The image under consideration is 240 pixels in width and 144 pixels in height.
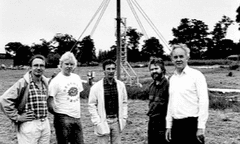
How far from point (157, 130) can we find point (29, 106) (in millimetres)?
1571

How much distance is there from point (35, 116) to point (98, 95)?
0.84 metres

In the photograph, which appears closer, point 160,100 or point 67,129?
point 160,100

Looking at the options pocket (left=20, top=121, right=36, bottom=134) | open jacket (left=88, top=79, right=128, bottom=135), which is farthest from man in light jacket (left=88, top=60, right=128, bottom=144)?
pocket (left=20, top=121, right=36, bottom=134)

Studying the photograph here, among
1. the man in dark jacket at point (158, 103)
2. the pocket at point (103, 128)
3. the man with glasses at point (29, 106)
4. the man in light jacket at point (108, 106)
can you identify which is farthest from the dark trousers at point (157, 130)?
the man with glasses at point (29, 106)

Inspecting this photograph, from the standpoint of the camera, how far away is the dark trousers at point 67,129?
394 cm

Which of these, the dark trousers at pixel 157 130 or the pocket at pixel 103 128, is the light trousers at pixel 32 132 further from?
the dark trousers at pixel 157 130

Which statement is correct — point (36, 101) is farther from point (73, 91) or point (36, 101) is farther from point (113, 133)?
point (113, 133)

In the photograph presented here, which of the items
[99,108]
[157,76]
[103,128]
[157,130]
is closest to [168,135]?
[157,130]

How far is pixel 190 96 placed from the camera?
330 centimetres

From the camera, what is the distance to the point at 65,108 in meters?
3.94

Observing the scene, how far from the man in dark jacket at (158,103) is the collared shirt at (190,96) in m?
0.28

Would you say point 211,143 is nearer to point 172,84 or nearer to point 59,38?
point 172,84

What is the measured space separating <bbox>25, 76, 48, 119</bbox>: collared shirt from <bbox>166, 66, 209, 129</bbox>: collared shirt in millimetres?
1507

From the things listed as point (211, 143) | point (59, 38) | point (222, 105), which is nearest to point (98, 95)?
point (211, 143)
